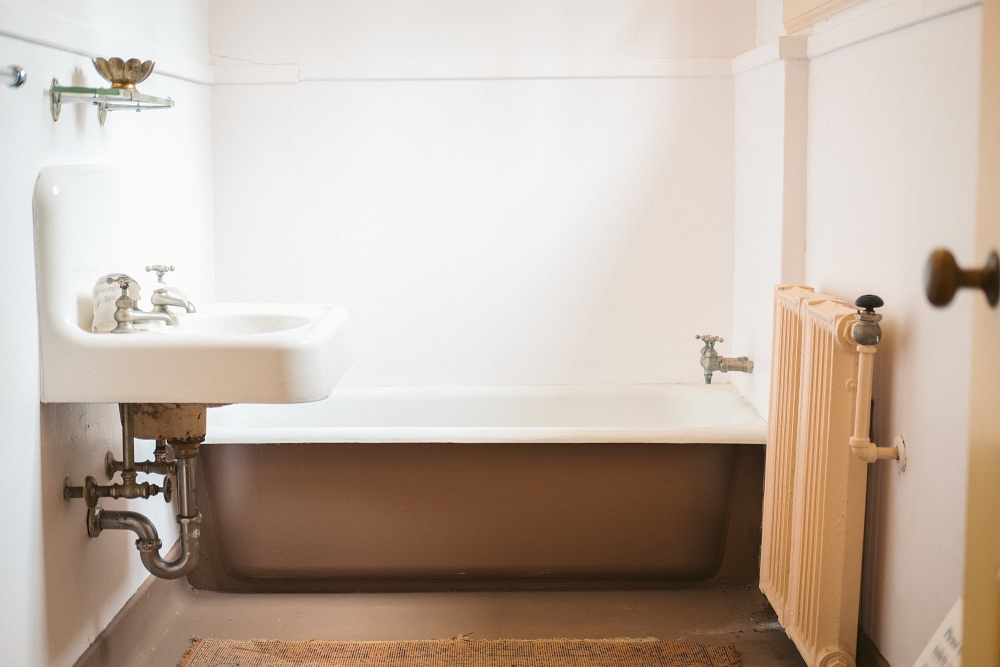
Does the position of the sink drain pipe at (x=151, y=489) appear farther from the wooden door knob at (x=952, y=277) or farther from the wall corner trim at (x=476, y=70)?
the wooden door knob at (x=952, y=277)

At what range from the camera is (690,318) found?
3.00 m

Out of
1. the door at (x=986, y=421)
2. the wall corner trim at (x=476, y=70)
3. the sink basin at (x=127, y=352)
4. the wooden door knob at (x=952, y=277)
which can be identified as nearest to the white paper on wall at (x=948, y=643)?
the door at (x=986, y=421)

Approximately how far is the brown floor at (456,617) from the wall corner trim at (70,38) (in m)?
1.21

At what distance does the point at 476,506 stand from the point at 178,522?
Result: 705 millimetres

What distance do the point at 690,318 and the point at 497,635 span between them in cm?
119

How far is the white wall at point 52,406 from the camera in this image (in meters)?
1.66

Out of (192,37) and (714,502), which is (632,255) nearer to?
(714,502)

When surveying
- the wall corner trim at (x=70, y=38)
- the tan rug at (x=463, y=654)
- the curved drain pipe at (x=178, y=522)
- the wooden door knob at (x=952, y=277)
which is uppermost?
the wall corner trim at (x=70, y=38)

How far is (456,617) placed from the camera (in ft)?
7.87

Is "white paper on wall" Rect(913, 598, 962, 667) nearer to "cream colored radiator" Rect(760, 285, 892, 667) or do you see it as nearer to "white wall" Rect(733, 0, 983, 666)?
"white wall" Rect(733, 0, 983, 666)

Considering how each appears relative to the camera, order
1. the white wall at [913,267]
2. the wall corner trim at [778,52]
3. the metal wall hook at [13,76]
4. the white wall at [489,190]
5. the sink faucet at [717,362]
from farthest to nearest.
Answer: the white wall at [489,190] < the sink faucet at [717,362] < the wall corner trim at [778,52] < the metal wall hook at [13,76] < the white wall at [913,267]

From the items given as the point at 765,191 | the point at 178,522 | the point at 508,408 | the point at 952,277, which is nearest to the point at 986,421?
the point at 952,277

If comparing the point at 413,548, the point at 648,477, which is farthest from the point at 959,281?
the point at 413,548

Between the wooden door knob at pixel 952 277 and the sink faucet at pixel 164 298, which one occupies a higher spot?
the wooden door knob at pixel 952 277
